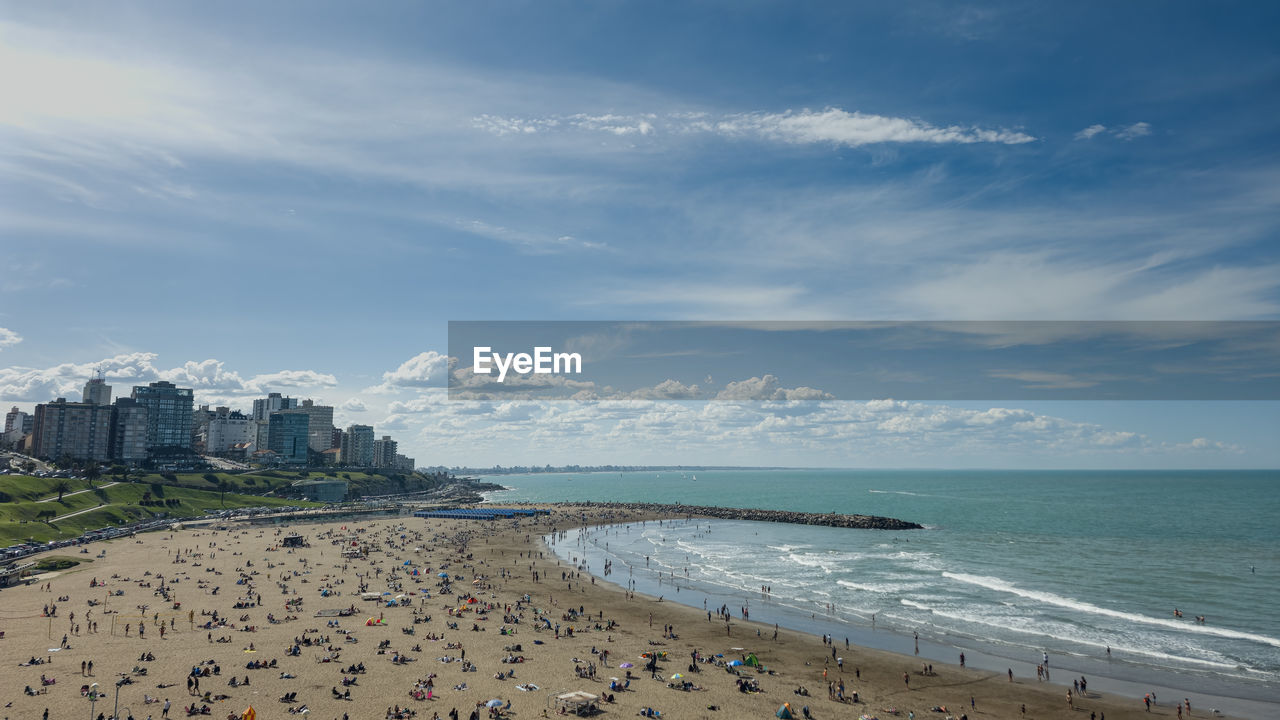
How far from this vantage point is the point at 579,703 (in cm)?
3309

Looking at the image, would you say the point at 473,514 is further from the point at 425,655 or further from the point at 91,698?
the point at 91,698

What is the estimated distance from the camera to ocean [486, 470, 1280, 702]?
43.4 m

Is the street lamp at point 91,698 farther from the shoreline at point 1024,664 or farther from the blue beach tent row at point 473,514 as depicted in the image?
the blue beach tent row at point 473,514

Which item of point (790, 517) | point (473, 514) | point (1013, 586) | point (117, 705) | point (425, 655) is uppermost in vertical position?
point (117, 705)

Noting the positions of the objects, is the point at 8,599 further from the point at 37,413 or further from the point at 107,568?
the point at 37,413

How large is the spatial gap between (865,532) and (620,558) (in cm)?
5096

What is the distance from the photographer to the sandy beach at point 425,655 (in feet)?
110

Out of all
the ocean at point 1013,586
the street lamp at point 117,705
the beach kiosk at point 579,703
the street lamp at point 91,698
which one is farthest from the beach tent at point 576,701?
the ocean at point 1013,586

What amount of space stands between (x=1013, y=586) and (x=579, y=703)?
5038 centimetres

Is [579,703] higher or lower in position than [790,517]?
higher

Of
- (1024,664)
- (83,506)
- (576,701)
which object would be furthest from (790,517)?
(83,506)

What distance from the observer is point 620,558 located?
3455 inches

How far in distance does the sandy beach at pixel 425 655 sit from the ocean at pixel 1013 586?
5.86m

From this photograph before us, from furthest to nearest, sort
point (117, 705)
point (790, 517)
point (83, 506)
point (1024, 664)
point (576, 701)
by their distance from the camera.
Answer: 1. point (790, 517)
2. point (83, 506)
3. point (1024, 664)
4. point (576, 701)
5. point (117, 705)
